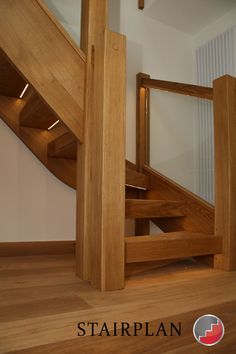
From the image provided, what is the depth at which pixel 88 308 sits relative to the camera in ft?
2.78

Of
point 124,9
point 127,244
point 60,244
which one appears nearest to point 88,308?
point 127,244

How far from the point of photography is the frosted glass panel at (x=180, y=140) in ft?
5.51

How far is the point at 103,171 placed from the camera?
3.41ft

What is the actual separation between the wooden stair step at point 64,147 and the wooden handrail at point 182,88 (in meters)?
0.80

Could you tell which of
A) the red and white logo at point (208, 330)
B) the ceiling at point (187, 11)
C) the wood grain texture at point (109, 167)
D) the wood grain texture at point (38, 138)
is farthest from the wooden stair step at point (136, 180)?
the ceiling at point (187, 11)

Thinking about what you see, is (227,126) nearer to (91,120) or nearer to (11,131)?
(91,120)

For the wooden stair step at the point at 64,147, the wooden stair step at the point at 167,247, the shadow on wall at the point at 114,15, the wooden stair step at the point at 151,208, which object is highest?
the shadow on wall at the point at 114,15

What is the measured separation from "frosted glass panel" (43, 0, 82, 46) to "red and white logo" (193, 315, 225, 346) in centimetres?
125

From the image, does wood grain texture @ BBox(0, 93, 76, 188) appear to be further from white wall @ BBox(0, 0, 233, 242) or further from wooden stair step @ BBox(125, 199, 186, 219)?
wooden stair step @ BBox(125, 199, 186, 219)

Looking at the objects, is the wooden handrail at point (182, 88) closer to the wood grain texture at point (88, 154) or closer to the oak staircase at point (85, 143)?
the oak staircase at point (85, 143)

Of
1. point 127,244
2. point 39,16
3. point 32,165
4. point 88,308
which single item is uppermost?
point 39,16

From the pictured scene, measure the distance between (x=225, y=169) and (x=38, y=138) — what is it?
3.94ft

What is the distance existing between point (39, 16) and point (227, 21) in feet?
6.81

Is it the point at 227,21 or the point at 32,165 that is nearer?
the point at 32,165
